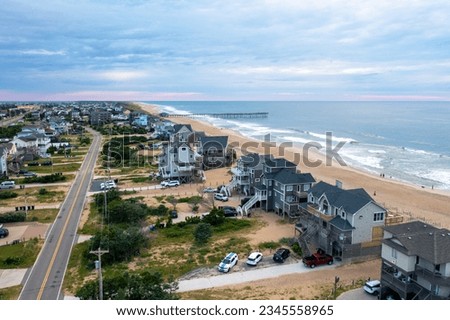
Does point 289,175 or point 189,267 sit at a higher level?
point 289,175

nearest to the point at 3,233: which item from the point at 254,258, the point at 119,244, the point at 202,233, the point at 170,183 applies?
the point at 119,244

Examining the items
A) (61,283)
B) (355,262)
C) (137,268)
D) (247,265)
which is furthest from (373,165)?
(61,283)

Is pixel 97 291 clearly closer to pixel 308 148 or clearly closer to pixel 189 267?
pixel 189 267

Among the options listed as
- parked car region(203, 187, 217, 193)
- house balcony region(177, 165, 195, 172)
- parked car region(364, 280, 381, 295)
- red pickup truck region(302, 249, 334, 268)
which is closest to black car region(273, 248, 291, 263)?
red pickup truck region(302, 249, 334, 268)

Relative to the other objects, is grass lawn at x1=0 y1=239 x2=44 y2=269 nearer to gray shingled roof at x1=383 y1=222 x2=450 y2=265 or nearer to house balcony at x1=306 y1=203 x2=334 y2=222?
house balcony at x1=306 y1=203 x2=334 y2=222

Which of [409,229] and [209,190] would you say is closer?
[409,229]

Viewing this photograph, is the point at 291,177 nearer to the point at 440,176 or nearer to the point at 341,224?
the point at 341,224

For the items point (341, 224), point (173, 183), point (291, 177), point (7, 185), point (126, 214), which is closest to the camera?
point (341, 224)
